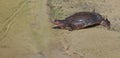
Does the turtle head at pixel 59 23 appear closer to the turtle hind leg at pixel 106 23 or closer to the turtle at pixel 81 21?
the turtle at pixel 81 21

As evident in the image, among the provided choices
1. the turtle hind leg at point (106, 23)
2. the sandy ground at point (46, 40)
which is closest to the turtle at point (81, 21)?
the turtle hind leg at point (106, 23)

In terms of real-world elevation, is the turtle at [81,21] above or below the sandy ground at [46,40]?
above

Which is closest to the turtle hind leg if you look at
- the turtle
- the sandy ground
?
the turtle

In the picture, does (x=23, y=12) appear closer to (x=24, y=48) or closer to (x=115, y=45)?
(x=24, y=48)

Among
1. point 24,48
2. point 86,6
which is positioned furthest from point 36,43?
point 86,6

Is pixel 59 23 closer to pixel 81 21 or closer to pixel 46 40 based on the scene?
pixel 81 21

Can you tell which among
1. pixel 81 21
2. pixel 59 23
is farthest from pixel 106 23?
pixel 59 23
